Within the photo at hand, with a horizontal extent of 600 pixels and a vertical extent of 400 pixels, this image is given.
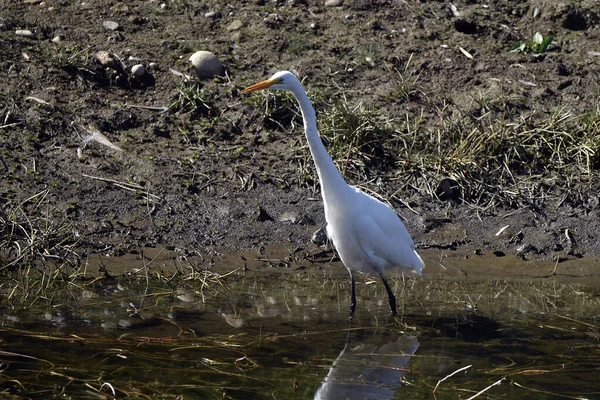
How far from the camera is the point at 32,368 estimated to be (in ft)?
12.8

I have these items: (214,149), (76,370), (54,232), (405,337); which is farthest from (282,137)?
(76,370)

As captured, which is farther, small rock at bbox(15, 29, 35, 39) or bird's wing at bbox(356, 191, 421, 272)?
small rock at bbox(15, 29, 35, 39)

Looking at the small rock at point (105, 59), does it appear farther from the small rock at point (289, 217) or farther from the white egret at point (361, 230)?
the white egret at point (361, 230)

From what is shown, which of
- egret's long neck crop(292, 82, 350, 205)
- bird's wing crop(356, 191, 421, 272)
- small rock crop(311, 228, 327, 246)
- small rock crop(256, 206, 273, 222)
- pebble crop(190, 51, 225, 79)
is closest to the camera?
egret's long neck crop(292, 82, 350, 205)

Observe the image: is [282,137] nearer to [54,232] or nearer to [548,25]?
[54,232]

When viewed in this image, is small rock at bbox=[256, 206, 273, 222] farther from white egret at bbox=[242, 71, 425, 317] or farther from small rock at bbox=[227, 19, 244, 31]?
small rock at bbox=[227, 19, 244, 31]

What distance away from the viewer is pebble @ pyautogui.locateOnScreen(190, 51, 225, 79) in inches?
287

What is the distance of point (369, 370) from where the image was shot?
165 inches

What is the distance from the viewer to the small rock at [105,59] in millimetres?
7180

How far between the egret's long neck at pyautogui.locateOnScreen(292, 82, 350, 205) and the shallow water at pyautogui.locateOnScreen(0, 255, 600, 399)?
700mm

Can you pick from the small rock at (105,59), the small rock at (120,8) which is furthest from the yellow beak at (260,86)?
the small rock at (120,8)

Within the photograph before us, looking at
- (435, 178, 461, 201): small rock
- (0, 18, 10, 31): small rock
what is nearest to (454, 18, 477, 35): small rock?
(435, 178, 461, 201): small rock

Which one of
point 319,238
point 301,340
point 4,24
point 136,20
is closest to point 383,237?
point 319,238

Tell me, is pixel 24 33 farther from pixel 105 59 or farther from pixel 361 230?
pixel 361 230
